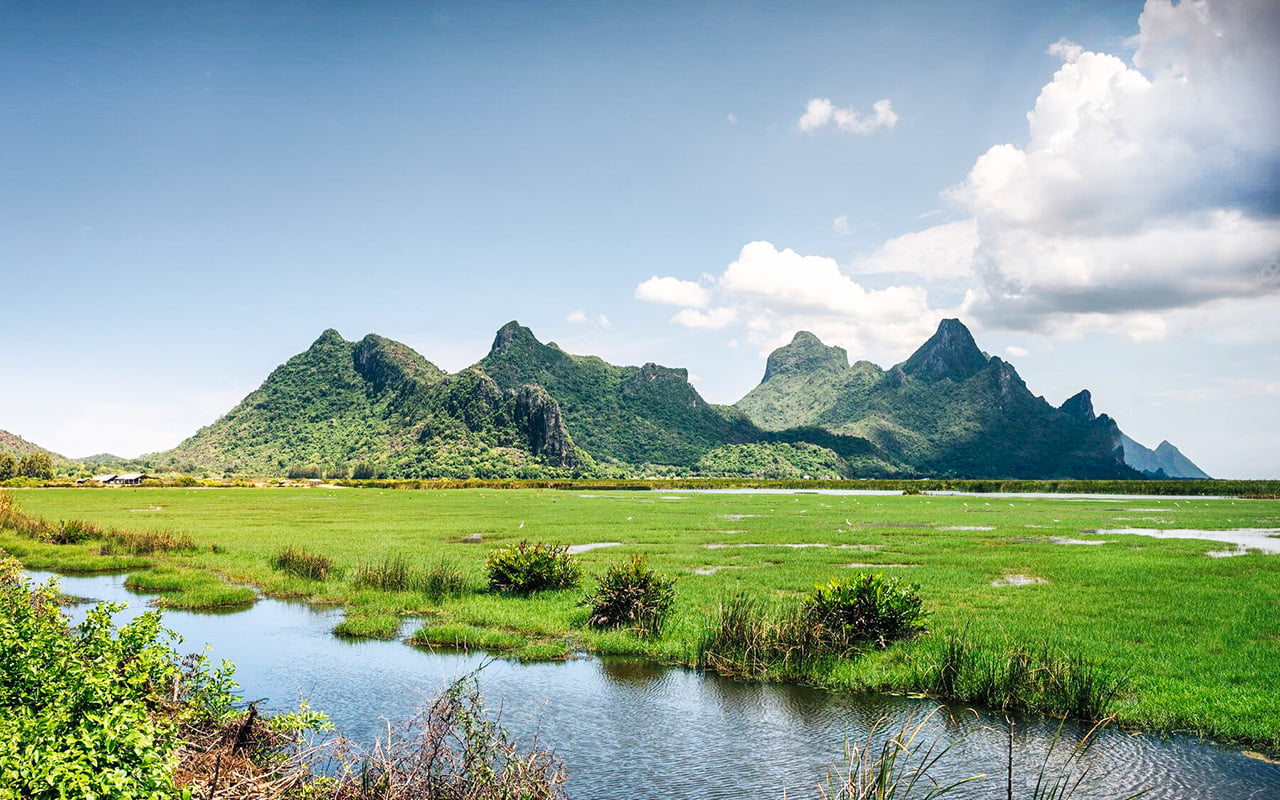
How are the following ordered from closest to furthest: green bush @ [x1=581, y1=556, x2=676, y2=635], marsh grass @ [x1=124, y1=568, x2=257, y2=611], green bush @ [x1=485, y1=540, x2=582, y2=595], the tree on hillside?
green bush @ [x1=581, y1=556, x2=676, y2=635] → marsh grass @ [x1=124, y1=568, x2=257, y2=611] → green bush @ [x1=485, y1=540, x2=582, y2=595] → the tree on hillside

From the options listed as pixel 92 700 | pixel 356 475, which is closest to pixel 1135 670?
pixel 92 700

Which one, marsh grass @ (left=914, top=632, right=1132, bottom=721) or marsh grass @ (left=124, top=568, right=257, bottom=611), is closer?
marsh grass @ (left=914, top=632, right=1132, bottom=721)

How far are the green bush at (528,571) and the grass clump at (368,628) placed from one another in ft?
13.8

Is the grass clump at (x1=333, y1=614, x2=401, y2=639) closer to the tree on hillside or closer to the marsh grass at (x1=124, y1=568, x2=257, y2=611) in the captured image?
the marsh grass at (x1=124, y1=568, x2=257, y2=611)

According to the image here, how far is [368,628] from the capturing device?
20.0 m

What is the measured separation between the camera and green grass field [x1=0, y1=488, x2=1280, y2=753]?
15.4 metres

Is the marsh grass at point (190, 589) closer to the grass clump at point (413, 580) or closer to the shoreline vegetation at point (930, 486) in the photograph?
the grass clump at point (413, 580)

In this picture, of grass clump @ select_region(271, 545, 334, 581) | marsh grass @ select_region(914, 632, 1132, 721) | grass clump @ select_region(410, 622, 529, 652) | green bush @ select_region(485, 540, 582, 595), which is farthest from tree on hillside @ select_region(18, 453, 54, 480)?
marsh grass @ select_region(914, 632, 1132, 721)

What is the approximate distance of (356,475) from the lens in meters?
184

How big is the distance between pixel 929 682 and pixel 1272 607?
14477mm

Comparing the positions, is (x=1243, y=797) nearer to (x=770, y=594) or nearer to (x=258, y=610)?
(x=770, y=594)

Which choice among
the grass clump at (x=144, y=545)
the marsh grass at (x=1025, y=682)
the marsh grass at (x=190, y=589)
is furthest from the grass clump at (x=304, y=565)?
the marsh grass at (x=1025, y=682)

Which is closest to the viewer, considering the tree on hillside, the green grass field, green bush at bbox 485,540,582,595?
the green grass field

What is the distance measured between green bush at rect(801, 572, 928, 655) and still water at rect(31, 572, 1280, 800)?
8.60 ft
